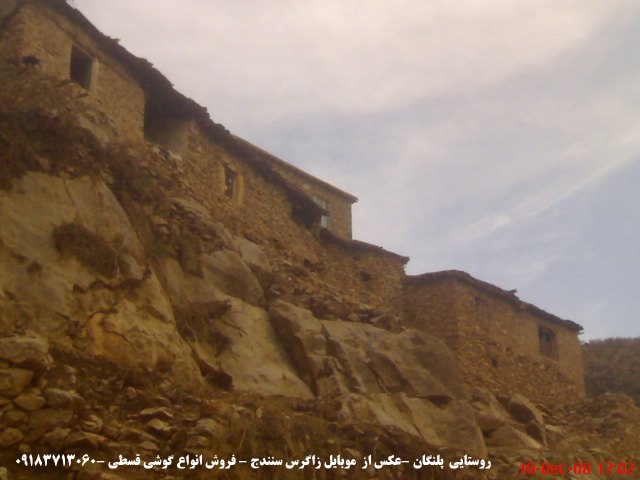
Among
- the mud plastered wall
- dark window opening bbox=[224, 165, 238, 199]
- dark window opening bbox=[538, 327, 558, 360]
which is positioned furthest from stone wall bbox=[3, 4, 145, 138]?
dark window opening bbox=[538, 327, 558, 360]

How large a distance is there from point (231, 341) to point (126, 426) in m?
5.05

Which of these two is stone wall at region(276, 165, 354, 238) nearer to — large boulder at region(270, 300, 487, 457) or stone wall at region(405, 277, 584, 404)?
stone wall at region(405, 277, 584, 404)

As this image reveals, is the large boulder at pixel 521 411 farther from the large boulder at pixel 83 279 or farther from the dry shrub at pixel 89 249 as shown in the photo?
the dry shrub at pixel 89 249

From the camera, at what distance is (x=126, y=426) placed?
31.8ft

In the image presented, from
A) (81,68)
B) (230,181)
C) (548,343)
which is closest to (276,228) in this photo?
(230,181)

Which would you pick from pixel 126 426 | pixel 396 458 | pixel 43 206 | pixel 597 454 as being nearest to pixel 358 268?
pixel 597 454

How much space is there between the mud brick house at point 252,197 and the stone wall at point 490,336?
4 centimetres

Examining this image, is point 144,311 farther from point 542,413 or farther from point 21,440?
point 542,413

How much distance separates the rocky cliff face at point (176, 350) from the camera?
31.6ft

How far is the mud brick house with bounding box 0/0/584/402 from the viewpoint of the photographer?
14.7 metres
